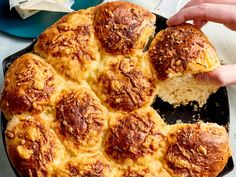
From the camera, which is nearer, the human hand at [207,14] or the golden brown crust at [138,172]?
the golden brown crust at [138,172]

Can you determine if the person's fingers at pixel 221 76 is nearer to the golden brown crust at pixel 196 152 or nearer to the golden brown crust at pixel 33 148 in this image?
the golden brown crust at pixel 196 152

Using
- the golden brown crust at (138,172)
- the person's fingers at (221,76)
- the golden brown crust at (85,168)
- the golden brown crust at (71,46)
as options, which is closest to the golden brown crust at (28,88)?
the golden brown crust at (71,46)

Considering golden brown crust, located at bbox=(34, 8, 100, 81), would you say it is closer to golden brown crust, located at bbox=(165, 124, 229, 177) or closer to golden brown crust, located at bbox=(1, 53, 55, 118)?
golden brown crust, located at bbox=(1, 53, 55, 118)

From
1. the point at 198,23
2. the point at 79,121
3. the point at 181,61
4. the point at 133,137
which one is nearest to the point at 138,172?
the point at 133,137

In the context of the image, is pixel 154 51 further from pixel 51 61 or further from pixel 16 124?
pixel 16 124

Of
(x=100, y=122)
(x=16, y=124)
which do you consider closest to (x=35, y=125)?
(x=16, y=124)

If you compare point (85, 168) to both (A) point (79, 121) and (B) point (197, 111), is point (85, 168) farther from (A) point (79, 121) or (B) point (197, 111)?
(B) point (197, 111)
